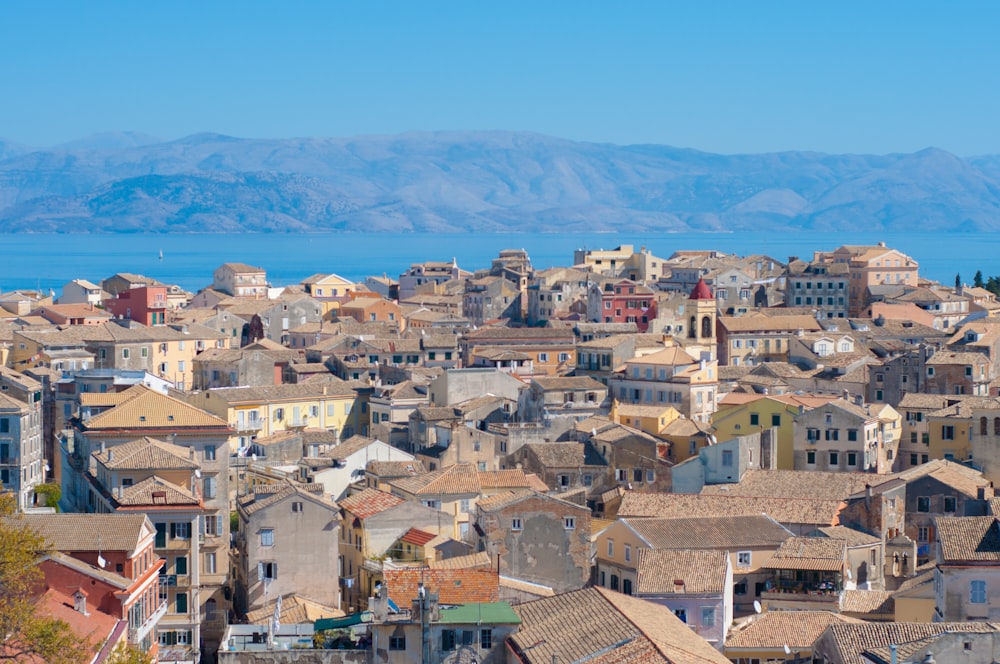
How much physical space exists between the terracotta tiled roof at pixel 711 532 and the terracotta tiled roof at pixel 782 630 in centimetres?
489

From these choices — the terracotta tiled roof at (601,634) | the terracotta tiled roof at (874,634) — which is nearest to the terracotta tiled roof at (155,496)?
the terracotta tiled roof at (601,634)

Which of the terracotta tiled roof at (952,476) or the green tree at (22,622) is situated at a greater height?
the green tree at (22,622)

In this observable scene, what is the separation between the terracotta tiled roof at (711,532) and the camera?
38906mm

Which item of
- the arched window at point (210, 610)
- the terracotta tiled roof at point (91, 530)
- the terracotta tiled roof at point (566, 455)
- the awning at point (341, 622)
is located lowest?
the arched window at point (210, 610)

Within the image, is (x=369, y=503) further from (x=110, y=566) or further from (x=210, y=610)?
(x=110, y=566)

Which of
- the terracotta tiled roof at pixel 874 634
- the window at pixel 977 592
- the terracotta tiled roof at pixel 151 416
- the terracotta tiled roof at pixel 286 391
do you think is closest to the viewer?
the terracotta tiled roof at pixel 874 634

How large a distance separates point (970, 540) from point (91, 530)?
617 inches

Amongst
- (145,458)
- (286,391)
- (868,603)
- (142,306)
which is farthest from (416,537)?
(142,306)

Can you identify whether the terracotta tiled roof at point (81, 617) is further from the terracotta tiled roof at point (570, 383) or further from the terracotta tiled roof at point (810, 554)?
the terracotta tiled roof at point (570, 383)

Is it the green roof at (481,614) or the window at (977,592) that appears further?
Result: the window at (977,592)

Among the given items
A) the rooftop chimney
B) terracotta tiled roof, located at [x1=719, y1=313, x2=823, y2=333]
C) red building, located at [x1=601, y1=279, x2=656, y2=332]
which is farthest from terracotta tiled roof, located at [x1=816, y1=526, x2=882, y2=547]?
red building, located at [x1=601, y1=279, x2=656, y2=332]

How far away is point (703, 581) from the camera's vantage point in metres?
34.8

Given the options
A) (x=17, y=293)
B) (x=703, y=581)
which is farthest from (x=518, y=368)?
(x=17, y=293)

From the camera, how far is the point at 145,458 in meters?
38.5
